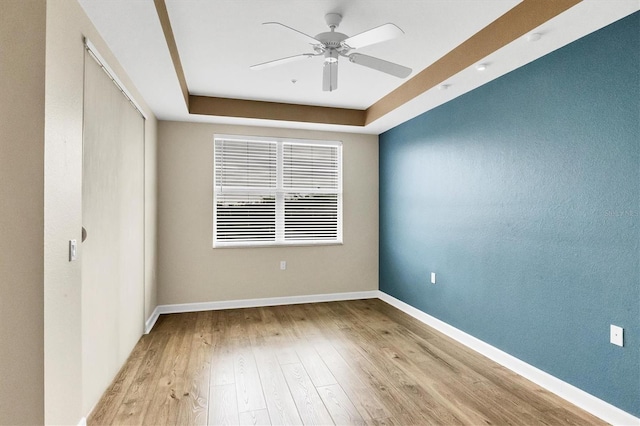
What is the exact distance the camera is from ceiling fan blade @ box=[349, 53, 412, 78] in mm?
2352

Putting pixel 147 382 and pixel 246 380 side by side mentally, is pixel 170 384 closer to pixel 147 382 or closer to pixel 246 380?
pixel 147 382

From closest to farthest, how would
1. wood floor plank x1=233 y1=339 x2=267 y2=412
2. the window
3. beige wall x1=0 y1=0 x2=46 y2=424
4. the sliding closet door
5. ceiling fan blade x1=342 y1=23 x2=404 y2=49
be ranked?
beige wall x1=0 y1=0 x2=46 y2=424, ceiling fan blade x1=342 y1=23 x2=404 y2=49, the sliding closet door, wood floor plank x1=233 y1=339 x2=267 y2=412, the window

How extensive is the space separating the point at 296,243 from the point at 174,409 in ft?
8.87

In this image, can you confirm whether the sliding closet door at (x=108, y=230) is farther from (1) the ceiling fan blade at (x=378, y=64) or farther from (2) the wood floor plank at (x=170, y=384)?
(1) the ceiling fan blade at (x=378, y=64)

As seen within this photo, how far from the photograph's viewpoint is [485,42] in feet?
8.05

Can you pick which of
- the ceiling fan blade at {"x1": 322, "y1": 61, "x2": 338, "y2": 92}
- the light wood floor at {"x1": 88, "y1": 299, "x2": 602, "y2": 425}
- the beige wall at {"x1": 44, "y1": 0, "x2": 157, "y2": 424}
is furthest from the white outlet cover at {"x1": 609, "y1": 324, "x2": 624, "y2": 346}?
the beige wall at {"x1": 44, "y1": 0, "x2": 157, "y2": 424}

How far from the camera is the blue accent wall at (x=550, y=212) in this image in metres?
2.00

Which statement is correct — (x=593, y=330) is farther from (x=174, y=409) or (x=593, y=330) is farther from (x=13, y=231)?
(x=13, y=231)

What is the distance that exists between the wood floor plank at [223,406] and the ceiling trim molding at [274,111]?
2.93 metres

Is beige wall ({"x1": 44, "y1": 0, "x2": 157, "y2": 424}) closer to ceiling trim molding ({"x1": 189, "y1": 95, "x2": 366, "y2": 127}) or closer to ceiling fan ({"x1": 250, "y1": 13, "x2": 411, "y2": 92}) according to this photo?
ceiling fan ({"x1": 250, "y1": 13, "x2": 411, "y2": 92})

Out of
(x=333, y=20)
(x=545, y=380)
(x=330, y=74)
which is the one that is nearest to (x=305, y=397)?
(x=545, y=380)

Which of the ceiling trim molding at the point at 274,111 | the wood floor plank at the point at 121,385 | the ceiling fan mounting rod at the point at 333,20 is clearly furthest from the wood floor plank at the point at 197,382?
the ceiling fan mounting rod at the point at 333,20

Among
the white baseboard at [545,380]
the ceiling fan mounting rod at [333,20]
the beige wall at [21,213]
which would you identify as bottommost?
the white baseboard at [545,380]

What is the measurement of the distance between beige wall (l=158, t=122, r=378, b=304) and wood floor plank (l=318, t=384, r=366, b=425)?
Answer: 2.29 meters
